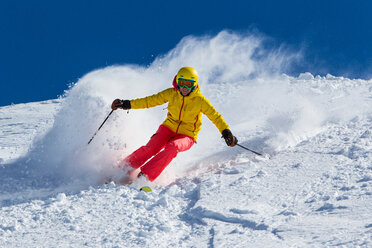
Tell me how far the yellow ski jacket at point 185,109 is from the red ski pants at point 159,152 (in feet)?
0.39

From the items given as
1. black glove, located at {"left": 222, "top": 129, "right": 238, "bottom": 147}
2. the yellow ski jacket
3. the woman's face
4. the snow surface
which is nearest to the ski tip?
the snow surface

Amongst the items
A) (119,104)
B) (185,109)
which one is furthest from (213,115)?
(119,104)

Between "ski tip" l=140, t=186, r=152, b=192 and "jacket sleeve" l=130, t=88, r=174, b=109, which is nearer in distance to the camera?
"ski tip" l=140, t=186, r=152, b=192

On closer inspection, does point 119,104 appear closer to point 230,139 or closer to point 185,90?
point 185,90

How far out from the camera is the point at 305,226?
349cm

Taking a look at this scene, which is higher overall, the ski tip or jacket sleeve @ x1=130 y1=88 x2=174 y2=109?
jacket sleeve @ x1=130 y1=88 x2=174 y2=109

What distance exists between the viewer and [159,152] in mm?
5086

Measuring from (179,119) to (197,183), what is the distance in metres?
1.01

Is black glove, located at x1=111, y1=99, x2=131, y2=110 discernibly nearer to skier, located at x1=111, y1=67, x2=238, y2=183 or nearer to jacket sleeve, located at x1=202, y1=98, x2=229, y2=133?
skier, located at x1=111, y1=67, x2=238, y2=183

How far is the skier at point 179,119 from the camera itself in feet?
16.9

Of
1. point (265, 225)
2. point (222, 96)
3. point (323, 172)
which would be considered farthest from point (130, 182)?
point (222, 96)

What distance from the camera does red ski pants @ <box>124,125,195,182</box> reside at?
4.82 meters

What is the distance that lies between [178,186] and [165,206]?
2.70 feet

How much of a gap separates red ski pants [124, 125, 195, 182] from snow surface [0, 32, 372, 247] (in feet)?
0.73
